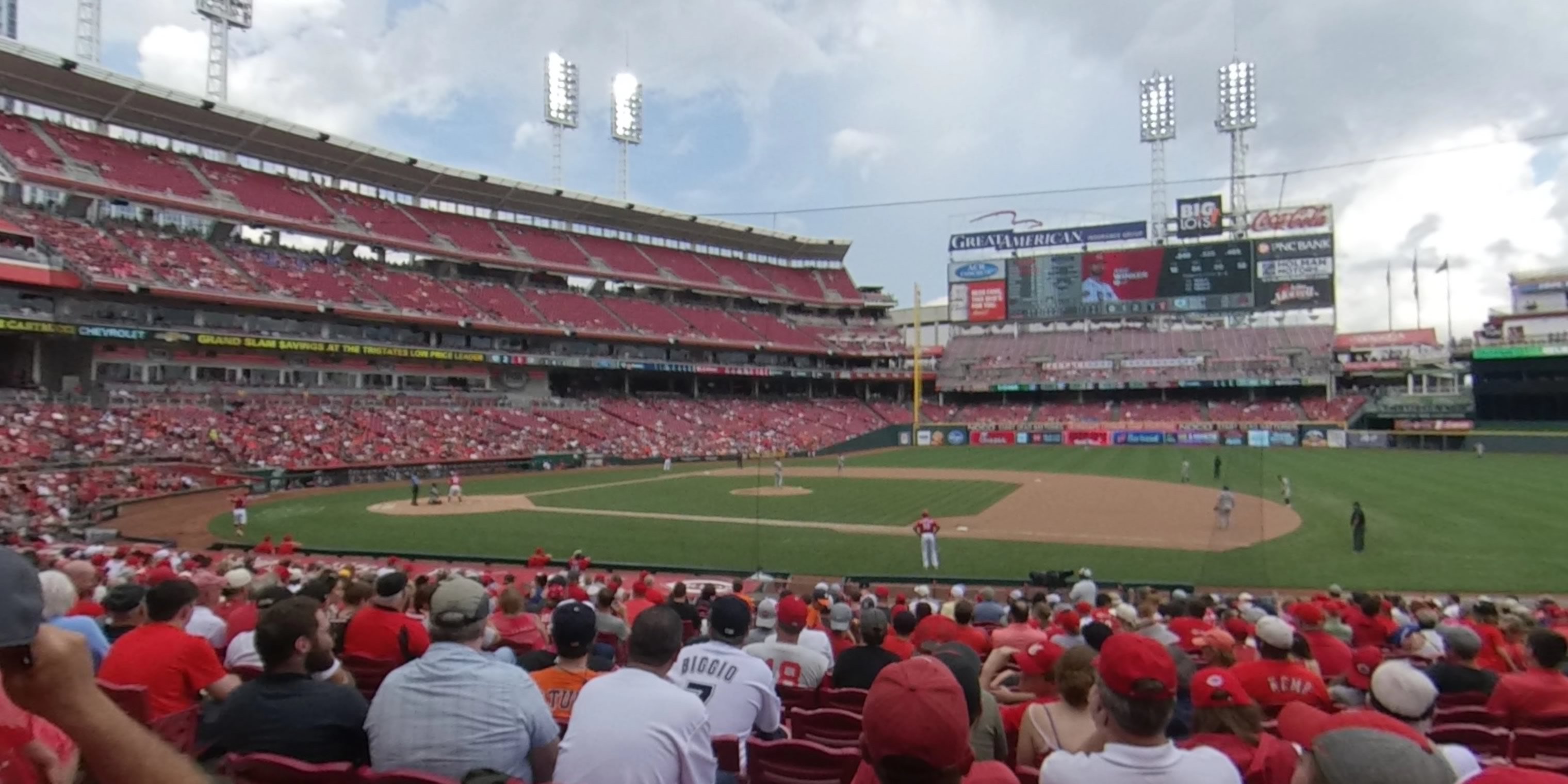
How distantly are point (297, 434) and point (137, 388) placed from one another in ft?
28.1

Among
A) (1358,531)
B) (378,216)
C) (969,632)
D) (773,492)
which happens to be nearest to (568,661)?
(969,632)

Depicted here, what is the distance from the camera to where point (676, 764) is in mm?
3645

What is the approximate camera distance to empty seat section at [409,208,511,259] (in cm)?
6475

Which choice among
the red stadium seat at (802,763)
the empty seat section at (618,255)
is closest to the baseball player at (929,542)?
the red stadium seat at (802,763)

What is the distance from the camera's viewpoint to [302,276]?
5275 centimetres

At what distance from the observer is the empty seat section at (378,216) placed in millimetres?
59344

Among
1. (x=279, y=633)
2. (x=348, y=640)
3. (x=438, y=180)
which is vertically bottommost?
(x=348, y=640)

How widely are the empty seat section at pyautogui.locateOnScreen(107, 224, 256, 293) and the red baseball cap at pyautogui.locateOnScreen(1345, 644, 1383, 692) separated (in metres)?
53.0

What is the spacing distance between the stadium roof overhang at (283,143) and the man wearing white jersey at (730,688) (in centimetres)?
5492

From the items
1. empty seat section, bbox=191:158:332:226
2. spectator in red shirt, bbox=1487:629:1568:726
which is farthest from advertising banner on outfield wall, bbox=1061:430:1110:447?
spectator in red shirt, bbox=1487:629:1568:726

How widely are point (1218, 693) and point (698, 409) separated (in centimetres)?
6655

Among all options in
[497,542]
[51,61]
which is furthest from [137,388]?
[497,542]

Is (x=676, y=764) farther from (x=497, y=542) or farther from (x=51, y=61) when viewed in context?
(x=51, y=61)

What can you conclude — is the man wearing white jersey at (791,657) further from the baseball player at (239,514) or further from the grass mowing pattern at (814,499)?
the baseball player at (239,514)
